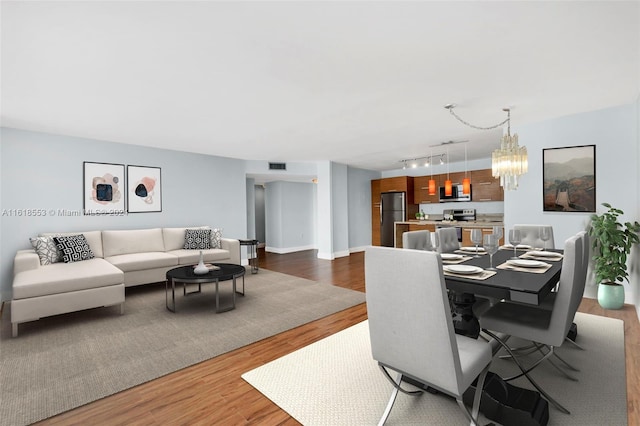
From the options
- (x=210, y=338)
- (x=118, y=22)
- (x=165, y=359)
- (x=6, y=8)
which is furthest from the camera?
(x=210, y=338)

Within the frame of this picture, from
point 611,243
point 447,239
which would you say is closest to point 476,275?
point 447,239

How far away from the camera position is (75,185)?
15.6 feet

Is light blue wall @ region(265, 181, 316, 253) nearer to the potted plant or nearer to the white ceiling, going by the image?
the white ceiling

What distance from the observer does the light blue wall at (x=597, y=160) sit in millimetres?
3656

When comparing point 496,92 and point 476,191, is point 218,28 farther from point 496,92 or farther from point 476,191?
point 476,191

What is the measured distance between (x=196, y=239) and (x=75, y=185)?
1912 millimetres

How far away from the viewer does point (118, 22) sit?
191cm

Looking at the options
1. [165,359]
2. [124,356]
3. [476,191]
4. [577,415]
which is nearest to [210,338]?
[165,359]

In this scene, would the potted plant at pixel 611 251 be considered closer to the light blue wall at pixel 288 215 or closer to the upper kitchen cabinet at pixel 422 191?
the upper kitchen cabinet at pixel 422 191

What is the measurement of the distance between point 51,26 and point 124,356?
2.43 m

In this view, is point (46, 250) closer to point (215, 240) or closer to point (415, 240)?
point (215, 240)

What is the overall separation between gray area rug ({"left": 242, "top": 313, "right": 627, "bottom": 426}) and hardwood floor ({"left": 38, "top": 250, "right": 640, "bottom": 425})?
70mm

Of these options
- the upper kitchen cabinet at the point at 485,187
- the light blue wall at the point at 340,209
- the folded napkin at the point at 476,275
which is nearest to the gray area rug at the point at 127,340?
the folded napkin at the point at 476,275

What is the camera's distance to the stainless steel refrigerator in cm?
831
